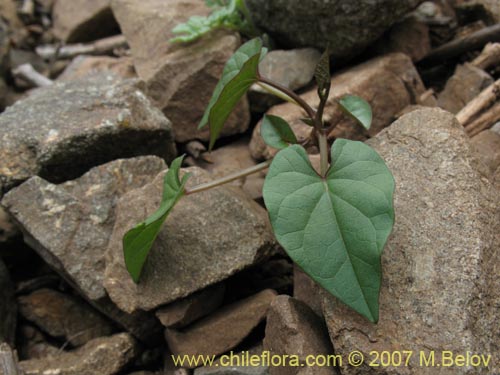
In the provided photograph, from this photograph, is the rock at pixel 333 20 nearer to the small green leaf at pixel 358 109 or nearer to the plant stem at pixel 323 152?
the small green leaf at pixel 358 109

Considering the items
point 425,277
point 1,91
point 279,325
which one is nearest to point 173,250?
point 279,325

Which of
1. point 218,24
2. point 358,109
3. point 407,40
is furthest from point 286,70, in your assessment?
point 358,109

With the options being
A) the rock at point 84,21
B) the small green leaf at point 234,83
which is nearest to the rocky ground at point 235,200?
the small green leaf at point 234,83

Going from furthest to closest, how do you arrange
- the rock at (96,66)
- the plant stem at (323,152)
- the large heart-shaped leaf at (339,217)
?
the rock at (96,66) < the plant stem at (323,152) < the large heart-shaped leaf at (339,217)

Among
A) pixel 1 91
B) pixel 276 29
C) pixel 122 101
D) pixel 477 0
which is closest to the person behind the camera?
pixel 122 101

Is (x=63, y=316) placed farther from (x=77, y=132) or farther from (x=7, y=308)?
(x=77, y=132)

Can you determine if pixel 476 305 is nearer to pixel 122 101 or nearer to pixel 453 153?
pixel 453 153
